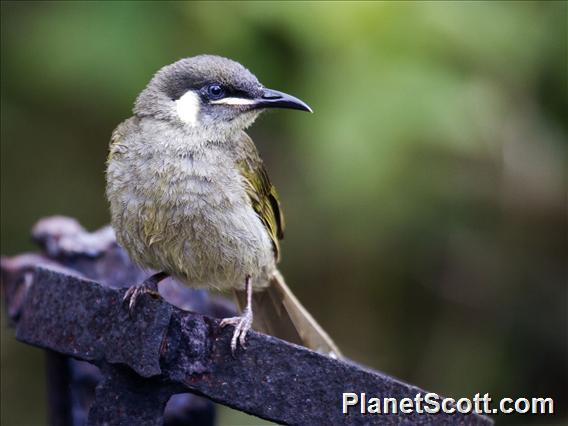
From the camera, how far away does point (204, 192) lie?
3268 mm

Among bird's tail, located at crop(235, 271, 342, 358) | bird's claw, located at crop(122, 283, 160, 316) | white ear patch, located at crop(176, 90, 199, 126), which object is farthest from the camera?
white ear patch, located at crop(176, 90, 199, 126)

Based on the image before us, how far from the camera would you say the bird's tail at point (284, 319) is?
132 inches

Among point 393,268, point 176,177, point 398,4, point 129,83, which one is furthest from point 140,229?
point 393,268

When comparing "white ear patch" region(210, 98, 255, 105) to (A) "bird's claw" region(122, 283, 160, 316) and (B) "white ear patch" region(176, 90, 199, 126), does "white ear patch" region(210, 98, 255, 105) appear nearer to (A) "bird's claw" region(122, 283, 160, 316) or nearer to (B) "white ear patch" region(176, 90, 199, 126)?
(B) "white ear patch" region(176, 90, 199, 126)

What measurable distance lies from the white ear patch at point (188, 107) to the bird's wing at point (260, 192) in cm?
23

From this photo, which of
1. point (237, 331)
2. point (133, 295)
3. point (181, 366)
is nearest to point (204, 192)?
point (133, 295)

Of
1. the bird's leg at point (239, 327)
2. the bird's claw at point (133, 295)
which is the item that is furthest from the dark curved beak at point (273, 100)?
the bird's claw at point (133, 295)

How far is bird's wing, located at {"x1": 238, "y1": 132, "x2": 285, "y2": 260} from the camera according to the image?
11.5 feet

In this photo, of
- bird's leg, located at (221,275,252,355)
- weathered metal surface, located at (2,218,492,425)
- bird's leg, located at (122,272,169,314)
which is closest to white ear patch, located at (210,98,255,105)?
bird's leg, located at (122,272,169,314)

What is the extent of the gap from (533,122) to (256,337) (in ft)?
11.1

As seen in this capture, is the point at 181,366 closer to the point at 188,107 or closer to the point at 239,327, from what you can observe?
the point at 239,327

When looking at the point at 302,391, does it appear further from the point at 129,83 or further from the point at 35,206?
the point at 35,206

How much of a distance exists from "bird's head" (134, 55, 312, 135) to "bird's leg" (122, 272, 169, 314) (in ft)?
1.91

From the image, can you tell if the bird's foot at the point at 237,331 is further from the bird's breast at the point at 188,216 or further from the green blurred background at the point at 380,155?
the green blurred background at the point at 380,155
